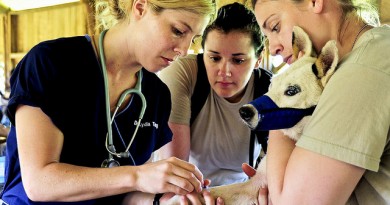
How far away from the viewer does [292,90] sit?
103 cm

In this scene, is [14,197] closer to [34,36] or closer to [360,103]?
[360,103]

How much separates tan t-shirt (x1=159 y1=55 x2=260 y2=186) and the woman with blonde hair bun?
11.5 inches

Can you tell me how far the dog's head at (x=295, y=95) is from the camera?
3.24 ft

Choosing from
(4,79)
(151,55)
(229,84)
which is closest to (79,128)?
(151,55)

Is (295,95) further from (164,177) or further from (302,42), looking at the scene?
(164,177)

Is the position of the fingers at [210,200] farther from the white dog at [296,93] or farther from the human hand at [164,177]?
the white dog at [296,93]

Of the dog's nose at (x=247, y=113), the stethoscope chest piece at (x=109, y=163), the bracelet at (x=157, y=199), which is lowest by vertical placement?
the bracelet at (x=157, y=199)

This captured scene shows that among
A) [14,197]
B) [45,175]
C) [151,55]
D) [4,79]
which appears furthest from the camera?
[4,79]

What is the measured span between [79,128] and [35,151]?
161 mm

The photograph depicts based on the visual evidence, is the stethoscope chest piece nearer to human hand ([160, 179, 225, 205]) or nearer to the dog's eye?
human hand ([160, 179, 225, 205])

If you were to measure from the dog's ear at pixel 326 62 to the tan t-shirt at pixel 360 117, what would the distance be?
2.4 inches

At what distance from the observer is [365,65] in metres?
0.85

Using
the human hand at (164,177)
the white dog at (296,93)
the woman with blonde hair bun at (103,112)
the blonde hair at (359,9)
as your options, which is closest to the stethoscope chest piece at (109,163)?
the woman with blonde hair bun at (103,112)

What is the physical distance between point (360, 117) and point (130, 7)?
791mm
